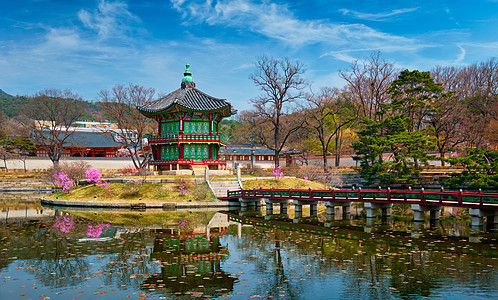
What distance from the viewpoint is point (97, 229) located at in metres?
25.6

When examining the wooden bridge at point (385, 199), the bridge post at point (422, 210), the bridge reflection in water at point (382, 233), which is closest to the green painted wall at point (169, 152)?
the wooden bridge at point (385, 199)

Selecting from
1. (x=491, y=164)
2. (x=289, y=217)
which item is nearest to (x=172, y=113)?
(x=289, y=217)

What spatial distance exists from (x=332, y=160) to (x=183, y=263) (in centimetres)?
6065

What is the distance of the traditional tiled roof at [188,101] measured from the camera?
4883 cm

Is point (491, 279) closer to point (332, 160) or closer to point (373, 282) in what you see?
point (373, 282)

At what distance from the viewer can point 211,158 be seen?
1970 inches

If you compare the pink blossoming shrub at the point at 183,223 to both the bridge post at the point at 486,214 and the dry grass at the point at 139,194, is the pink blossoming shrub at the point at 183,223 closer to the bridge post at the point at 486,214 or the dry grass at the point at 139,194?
the dry grass at the point at 139,194

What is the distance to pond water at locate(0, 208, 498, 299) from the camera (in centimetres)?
1302

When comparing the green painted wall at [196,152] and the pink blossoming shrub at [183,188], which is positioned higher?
the green painted wall at [196,152]

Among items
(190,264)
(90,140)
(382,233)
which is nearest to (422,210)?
(382,233)

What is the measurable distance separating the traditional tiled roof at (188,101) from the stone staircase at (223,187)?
10.7m

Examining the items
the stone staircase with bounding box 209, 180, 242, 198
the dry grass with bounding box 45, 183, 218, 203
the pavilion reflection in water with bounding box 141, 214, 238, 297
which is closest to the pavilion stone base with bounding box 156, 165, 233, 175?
the stone staircase with bounding box 209, 180, 242, 198

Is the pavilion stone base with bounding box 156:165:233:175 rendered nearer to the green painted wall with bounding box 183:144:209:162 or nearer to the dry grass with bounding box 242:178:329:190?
the green painted wall with bounding box 183:144:209:162

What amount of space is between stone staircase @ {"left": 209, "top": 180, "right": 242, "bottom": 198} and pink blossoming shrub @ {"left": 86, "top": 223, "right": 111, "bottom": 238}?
1454 centimetres
